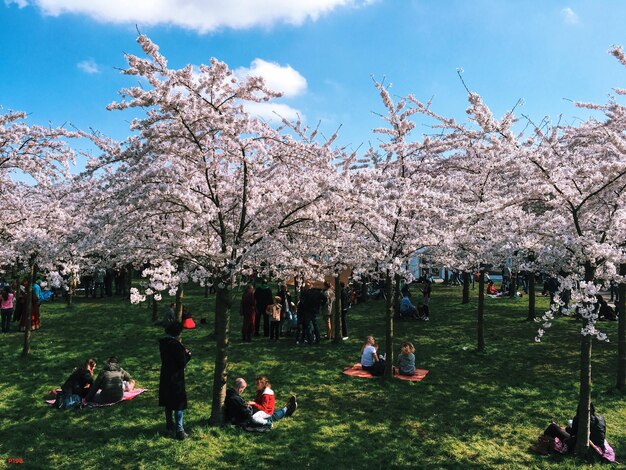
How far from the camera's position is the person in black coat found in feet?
24.0

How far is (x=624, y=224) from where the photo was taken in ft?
22.5

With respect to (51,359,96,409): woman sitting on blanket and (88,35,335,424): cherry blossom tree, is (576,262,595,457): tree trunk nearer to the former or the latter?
(88,35,335,424): cherry blossom tree

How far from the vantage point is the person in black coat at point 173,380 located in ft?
24.0

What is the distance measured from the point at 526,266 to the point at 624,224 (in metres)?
5.07

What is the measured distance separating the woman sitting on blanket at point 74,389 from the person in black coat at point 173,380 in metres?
2.53

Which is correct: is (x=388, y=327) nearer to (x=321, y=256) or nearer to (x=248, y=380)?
(x=321, y=256)

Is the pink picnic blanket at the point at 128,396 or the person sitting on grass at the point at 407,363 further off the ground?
the person sitting on grass at the point at 407,363

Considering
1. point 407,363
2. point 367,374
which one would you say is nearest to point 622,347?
point 407,363

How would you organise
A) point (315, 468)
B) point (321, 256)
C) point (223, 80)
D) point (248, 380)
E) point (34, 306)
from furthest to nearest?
point (34, 306) → point (321, 256) → point (248, 380) → point (223, 80) → point (315, 468)

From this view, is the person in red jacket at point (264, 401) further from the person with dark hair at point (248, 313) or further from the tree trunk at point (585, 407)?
the person with dark hair at point (248, 313)

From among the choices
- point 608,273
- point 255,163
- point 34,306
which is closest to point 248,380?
point 255,163

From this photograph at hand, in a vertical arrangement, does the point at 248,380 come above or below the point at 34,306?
below

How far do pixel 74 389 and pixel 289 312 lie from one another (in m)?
7.81

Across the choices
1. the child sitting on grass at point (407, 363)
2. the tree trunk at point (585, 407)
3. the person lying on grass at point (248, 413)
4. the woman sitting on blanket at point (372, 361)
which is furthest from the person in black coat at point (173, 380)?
the tree trunk at point (585, 407)
